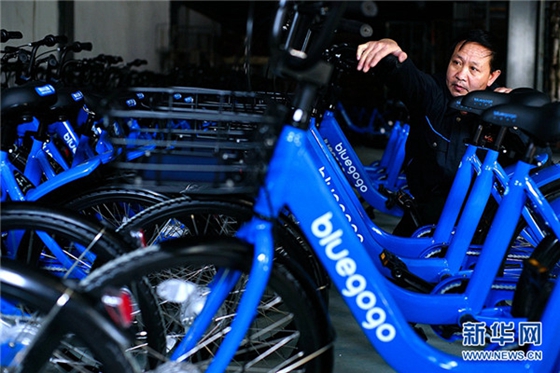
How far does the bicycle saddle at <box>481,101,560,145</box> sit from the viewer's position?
6.64 ft

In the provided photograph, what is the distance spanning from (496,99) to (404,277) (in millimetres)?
609

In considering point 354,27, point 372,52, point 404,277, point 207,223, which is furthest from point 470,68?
point 207,223

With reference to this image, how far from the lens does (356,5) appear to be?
1.59 m

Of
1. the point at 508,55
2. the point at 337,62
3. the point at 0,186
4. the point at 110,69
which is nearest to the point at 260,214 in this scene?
the point at 0,186

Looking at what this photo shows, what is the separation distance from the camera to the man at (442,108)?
2.93 meters

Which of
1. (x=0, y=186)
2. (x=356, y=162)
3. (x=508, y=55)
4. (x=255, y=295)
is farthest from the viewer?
(x=508, y=55)

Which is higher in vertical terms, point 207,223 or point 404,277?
point 207,223

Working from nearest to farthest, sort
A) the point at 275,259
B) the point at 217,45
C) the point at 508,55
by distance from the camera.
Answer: the point at 275,259 → the point at 508,55 → the point at 217,45

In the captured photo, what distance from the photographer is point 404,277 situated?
2.45m

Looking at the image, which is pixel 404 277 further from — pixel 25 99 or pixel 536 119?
pixel 25 99

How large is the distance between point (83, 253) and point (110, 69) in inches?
153

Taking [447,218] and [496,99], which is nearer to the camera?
[496,99]

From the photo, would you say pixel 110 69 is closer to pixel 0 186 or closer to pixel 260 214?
pixel 0 186

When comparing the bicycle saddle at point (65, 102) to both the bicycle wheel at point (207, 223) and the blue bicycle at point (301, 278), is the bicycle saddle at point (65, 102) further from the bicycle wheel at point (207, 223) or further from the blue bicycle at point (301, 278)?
the blue bicycle at point (301, 278)
